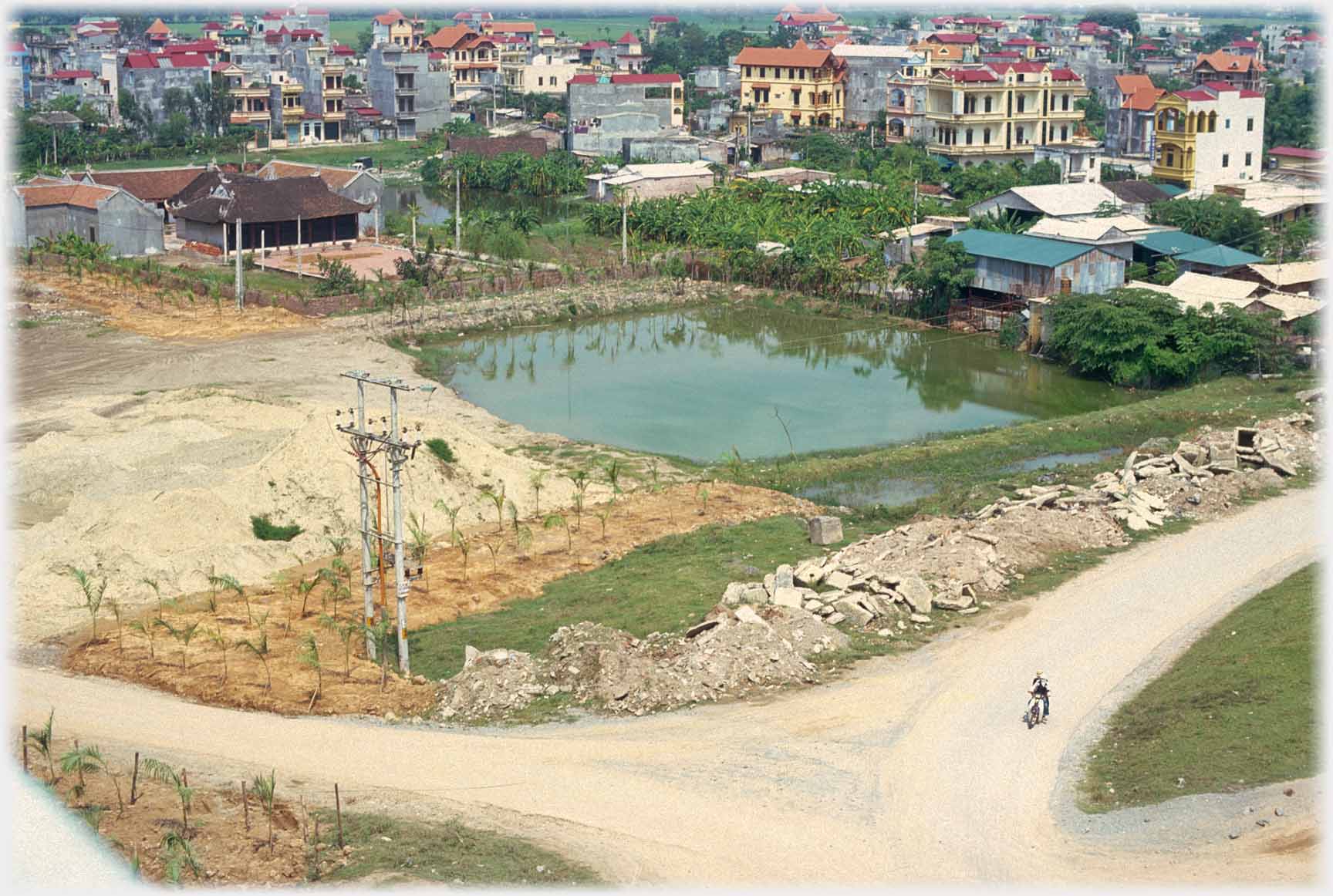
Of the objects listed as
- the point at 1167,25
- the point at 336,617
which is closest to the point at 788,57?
the point at 336,617

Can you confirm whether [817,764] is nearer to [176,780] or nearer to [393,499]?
[393,499]

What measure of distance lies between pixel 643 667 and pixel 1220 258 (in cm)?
2227

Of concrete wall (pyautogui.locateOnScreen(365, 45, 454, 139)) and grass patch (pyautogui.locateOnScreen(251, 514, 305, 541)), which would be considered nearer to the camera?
grass patch (pyautogui.locateOnScreen(251, 514, 305, 541))

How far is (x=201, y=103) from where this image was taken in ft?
214

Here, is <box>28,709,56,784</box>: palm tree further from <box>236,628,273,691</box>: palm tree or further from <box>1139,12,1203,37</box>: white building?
<box>1139,12,1203,37</box>: white building

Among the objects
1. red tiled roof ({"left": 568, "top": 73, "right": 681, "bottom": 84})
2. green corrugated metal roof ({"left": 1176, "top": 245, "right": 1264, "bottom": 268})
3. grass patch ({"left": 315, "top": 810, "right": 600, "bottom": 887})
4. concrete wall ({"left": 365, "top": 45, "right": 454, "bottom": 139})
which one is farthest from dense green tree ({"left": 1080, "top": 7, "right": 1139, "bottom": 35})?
grass patch ({"left": 315, "top": 810, "right": 600, "bottom": 887})

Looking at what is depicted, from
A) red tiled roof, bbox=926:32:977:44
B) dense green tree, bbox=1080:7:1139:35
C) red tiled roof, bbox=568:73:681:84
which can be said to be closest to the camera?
red tiled roof, bbox=568:73:681:84

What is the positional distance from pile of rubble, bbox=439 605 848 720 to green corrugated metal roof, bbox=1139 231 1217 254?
822 inches

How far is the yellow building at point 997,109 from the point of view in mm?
53156

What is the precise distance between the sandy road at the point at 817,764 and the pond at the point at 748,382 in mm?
10157

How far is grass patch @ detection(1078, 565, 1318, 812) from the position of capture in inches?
523

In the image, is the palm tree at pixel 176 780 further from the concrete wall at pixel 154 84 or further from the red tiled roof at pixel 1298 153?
the concrete wall at pixel 154 84

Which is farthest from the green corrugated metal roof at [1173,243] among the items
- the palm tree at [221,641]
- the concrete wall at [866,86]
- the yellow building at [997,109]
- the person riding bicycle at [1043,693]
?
the concrete wall at [866,86]

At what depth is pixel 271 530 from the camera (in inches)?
803
